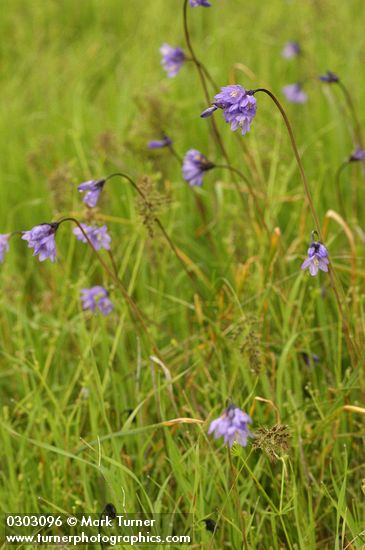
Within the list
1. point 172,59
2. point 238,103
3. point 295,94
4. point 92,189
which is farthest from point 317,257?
point 295,94

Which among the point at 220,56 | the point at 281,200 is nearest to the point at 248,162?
the point at 281,200

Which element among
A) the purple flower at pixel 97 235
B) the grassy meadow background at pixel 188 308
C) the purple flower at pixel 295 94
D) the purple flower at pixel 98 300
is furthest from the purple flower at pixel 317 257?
the purple flower at pixel 295 94

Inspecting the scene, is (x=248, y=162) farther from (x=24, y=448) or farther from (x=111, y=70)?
(x=111, y=70)

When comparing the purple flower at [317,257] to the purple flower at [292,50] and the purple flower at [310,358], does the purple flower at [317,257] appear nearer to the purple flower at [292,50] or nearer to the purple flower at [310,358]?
the purple flower at [310,358]

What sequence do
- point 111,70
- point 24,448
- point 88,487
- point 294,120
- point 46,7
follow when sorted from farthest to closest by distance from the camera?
point 46,7 < point 111,70 < point 294,120 < point 24,448 < point 88,487

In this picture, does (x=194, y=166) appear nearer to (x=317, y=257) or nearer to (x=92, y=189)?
(x=92, y=189)
